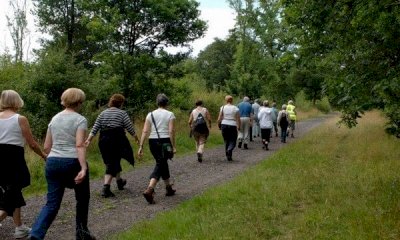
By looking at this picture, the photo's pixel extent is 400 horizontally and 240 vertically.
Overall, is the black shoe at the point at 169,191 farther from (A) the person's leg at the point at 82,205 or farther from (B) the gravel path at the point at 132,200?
(A) the person's leg at the point at 82,205

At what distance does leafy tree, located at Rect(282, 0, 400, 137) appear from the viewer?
706cm

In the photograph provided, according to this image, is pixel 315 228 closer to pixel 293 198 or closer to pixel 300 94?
pixel 293 198

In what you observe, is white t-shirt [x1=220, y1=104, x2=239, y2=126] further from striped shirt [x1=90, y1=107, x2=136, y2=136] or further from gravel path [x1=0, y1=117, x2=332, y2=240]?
striped shirt [x1=90, y1=107, x2=136, y2=136]

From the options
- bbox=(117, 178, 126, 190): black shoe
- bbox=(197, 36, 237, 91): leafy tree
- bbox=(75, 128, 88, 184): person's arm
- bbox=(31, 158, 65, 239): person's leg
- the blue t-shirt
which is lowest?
bbox=(117, 178, 126, 190): black shoe

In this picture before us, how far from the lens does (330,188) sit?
824 cm

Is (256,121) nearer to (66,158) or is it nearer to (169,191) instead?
(169,191)

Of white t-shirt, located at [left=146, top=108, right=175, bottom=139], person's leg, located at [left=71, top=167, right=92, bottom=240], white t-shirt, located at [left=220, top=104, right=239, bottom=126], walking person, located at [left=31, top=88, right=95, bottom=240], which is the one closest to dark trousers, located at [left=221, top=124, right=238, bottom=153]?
white t-shirt, located at [left=220, top=104, right=239, bottom=126]

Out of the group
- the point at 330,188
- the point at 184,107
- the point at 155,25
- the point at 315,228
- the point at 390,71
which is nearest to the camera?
the point at 315,228

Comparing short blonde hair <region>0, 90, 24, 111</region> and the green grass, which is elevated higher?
short blonde hair <region>0, 90, 24, 111</region>

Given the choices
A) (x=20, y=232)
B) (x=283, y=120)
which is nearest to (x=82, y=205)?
(x=20, y=232)

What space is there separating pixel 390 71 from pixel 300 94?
57.6 meters

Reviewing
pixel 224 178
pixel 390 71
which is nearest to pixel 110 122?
pixel 224 178

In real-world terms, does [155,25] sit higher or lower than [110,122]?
higher

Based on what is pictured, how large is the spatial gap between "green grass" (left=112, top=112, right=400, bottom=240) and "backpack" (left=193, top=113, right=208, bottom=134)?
9.93 ft
